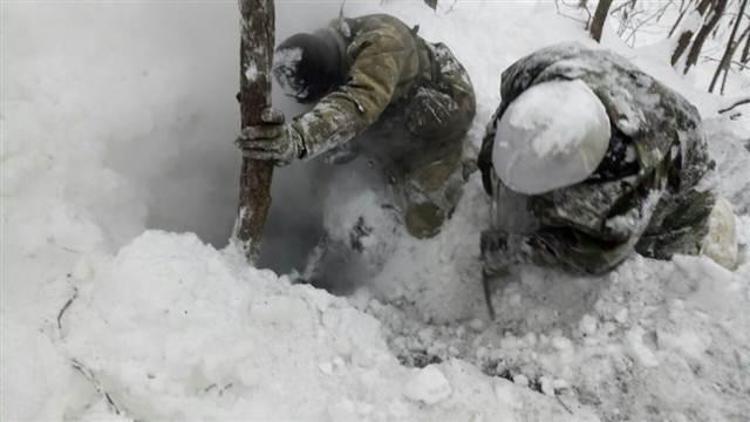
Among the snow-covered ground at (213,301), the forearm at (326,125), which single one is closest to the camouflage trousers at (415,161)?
the snow-covered ground at (213,301)

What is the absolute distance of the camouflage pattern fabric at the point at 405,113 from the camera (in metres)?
2.32

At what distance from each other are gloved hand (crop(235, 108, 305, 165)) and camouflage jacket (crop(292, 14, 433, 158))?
0.07 m

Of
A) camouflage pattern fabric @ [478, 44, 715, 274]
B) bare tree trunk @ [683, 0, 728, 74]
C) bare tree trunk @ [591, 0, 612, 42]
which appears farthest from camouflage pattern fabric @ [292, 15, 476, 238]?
bare tree trunk @ [683, 0, 728, 74]

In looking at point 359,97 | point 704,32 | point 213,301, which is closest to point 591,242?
point 359,97

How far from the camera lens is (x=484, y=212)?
294 centimetres

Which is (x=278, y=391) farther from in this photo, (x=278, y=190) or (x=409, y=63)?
(x=278, y=190)

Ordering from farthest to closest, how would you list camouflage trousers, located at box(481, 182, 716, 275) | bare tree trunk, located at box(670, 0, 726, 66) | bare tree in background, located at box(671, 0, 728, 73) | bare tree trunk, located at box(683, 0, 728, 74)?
bare tree trunk, located at box(670, 0, 726, 66) → bare tree in background, located at box(671, 0, 728, 73) → bare tree trunk, located at box(683, 0, 728, 74) → camouflage trousers, located at box(481, 182, 716, 275)

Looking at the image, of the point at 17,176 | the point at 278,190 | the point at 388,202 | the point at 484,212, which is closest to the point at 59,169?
the point at 17,176

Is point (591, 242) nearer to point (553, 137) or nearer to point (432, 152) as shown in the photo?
point (553, 137)

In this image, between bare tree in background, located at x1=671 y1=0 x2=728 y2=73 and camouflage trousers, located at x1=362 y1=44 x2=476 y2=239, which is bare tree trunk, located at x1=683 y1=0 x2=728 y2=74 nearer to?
bare tree in background, located at x1=671 y1=0 x2=728 y2=73

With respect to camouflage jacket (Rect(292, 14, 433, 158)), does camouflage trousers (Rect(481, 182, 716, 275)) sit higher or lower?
lower

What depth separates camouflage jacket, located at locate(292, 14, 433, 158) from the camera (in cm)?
216

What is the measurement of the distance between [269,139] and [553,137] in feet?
3.01

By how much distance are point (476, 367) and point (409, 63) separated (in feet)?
4.11
